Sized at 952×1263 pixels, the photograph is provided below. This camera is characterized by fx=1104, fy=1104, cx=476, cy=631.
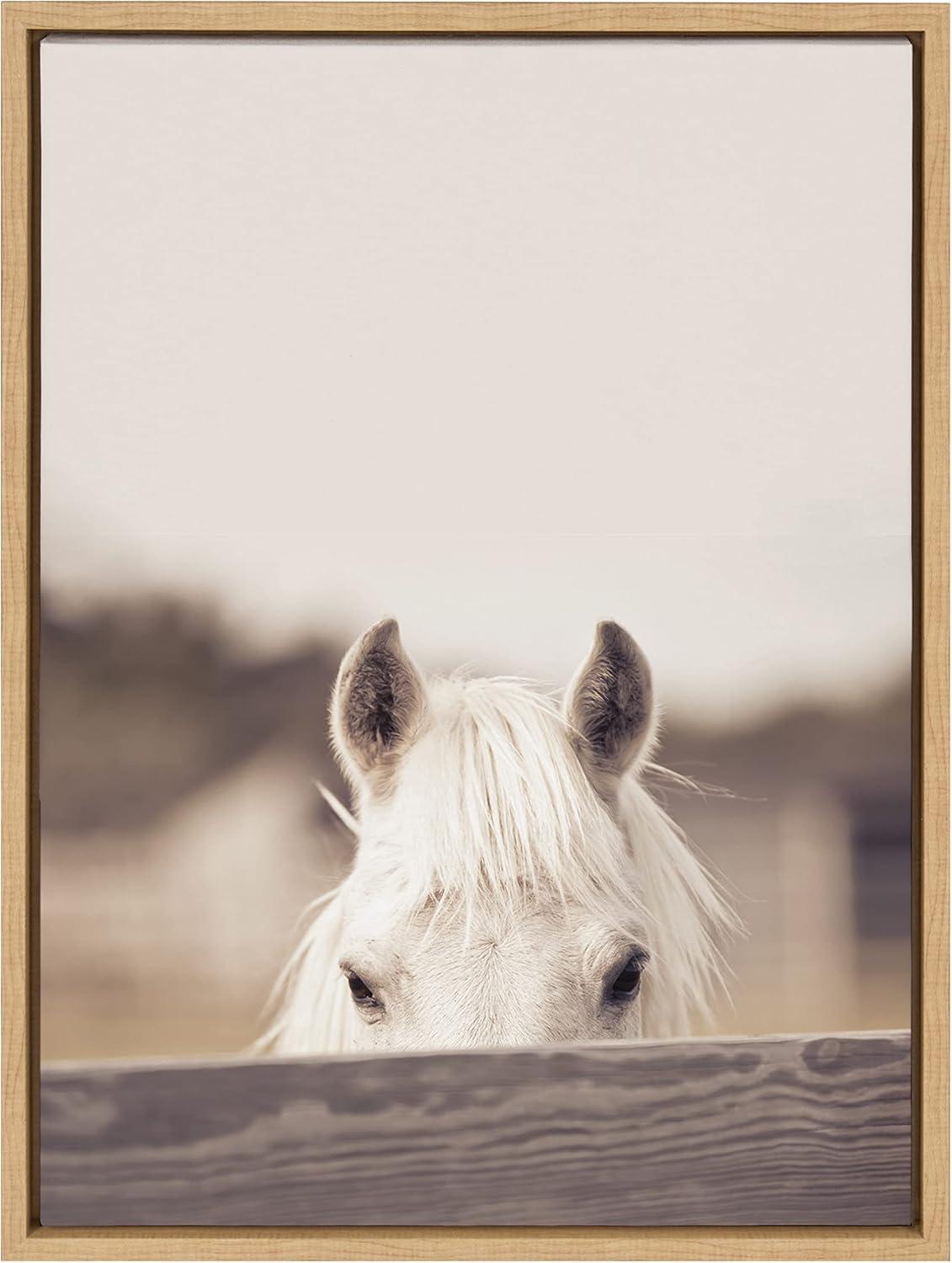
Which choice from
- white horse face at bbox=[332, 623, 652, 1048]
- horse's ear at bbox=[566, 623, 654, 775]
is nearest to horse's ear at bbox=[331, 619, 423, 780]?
white horse face at bbox=[332, 623, 652, 1048]

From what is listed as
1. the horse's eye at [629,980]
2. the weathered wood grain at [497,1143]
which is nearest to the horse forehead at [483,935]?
the horse's eye at [629,980]

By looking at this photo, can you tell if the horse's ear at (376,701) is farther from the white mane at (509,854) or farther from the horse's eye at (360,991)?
the horse's eye at (360,991)

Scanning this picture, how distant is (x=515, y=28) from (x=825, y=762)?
1.44 metres

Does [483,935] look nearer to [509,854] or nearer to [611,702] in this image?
[509,854]

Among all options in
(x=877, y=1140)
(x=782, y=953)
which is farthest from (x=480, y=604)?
(x=877, y=1140)

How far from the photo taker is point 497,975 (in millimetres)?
1653

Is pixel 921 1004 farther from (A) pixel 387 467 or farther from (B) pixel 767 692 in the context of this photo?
(A) pixel 387 467

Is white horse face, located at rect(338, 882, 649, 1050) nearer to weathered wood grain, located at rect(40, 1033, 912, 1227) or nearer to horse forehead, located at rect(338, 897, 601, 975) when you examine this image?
horse forehead, located at rect(338, 897, 601, 975)

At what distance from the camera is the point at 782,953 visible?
6.54ft

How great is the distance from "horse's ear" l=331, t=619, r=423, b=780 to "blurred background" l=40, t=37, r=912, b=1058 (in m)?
0.10

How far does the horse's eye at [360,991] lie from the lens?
1780 millimetres

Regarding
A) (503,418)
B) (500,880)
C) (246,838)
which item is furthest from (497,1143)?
(503,418)

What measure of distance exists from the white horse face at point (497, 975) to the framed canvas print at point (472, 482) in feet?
0.81

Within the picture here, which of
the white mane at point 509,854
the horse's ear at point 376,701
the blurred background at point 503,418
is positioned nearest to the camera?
the white mane at point 509,854
